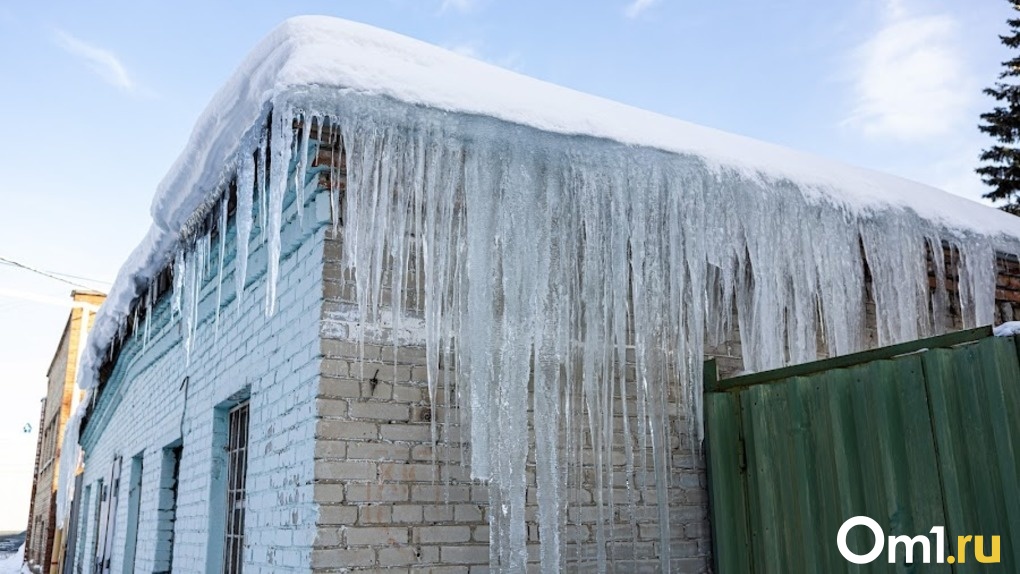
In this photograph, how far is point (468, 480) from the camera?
2.88 m

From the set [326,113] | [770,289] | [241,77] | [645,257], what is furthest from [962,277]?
[241,77]

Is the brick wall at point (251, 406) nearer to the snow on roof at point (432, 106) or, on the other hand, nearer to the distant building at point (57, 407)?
the snow on roof at point (432, 106)

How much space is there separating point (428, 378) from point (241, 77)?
1289 mm

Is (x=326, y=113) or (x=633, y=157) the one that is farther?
(x=633, y=157)

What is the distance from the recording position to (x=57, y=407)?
1798 centimetres

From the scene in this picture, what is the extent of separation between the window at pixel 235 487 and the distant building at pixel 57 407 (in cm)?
1352

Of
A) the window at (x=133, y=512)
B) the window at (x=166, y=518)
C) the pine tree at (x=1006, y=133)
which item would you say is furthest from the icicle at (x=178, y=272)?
the pine tree at (x=1006, y=133)

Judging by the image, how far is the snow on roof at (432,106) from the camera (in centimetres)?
254

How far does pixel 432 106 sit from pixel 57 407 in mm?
18845

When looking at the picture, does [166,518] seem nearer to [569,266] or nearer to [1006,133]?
[569,266]

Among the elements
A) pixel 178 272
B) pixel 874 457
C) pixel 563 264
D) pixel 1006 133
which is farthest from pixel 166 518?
pixel 1006 133

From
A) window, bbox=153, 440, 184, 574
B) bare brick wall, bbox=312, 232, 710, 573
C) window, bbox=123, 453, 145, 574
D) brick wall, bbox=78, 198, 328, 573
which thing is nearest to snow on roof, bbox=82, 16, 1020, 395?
brick wall, bbox=78, 198, 328, 573

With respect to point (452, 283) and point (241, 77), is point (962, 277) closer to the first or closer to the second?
point (452, 283)

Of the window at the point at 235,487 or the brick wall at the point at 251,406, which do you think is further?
the window at the point at 235,487
